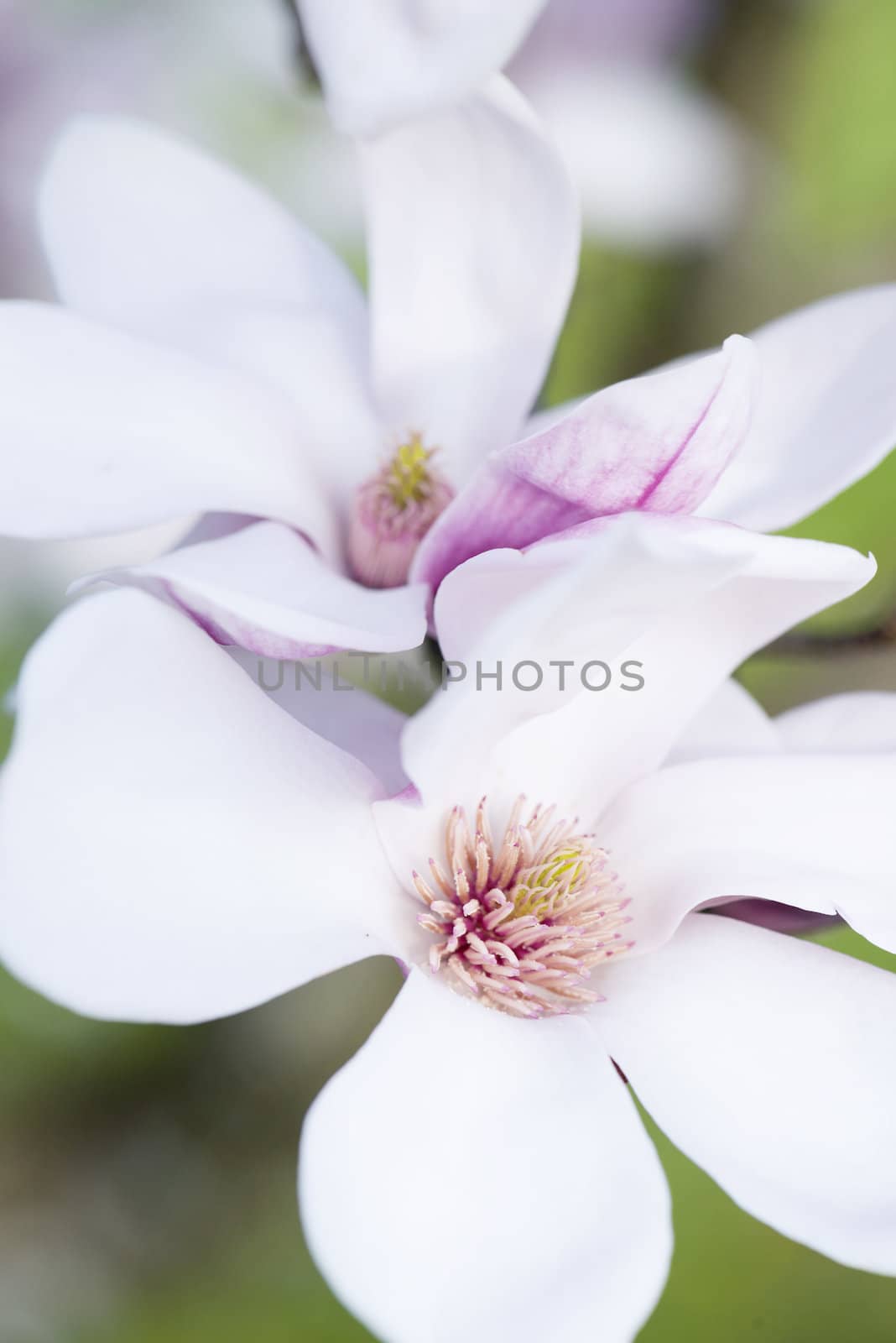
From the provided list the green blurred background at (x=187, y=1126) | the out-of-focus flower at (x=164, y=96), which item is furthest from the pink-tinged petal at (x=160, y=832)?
the out-of-focus flower at (x=164, y=96)

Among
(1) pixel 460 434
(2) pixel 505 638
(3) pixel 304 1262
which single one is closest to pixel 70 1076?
(3) pixel 304 1262

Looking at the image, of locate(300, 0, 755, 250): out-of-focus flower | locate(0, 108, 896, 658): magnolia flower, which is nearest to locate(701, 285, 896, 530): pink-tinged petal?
locate(0, 108, 896, 658): magnolia flower

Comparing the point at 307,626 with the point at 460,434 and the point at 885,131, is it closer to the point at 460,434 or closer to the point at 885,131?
the point at 460,434

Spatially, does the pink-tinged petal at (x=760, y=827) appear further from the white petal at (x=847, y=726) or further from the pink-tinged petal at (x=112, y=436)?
the pink-tinged petal at (x=112, y=436)

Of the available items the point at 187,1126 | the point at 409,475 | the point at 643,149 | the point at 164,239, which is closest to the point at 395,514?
the point at 409,475

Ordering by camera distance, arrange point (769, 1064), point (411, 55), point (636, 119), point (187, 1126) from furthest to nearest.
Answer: point (636, 119)
point (187, 1126)
point (769, 1064)
point (411, 55)

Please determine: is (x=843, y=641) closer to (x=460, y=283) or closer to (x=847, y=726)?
(x=847, y=726)
